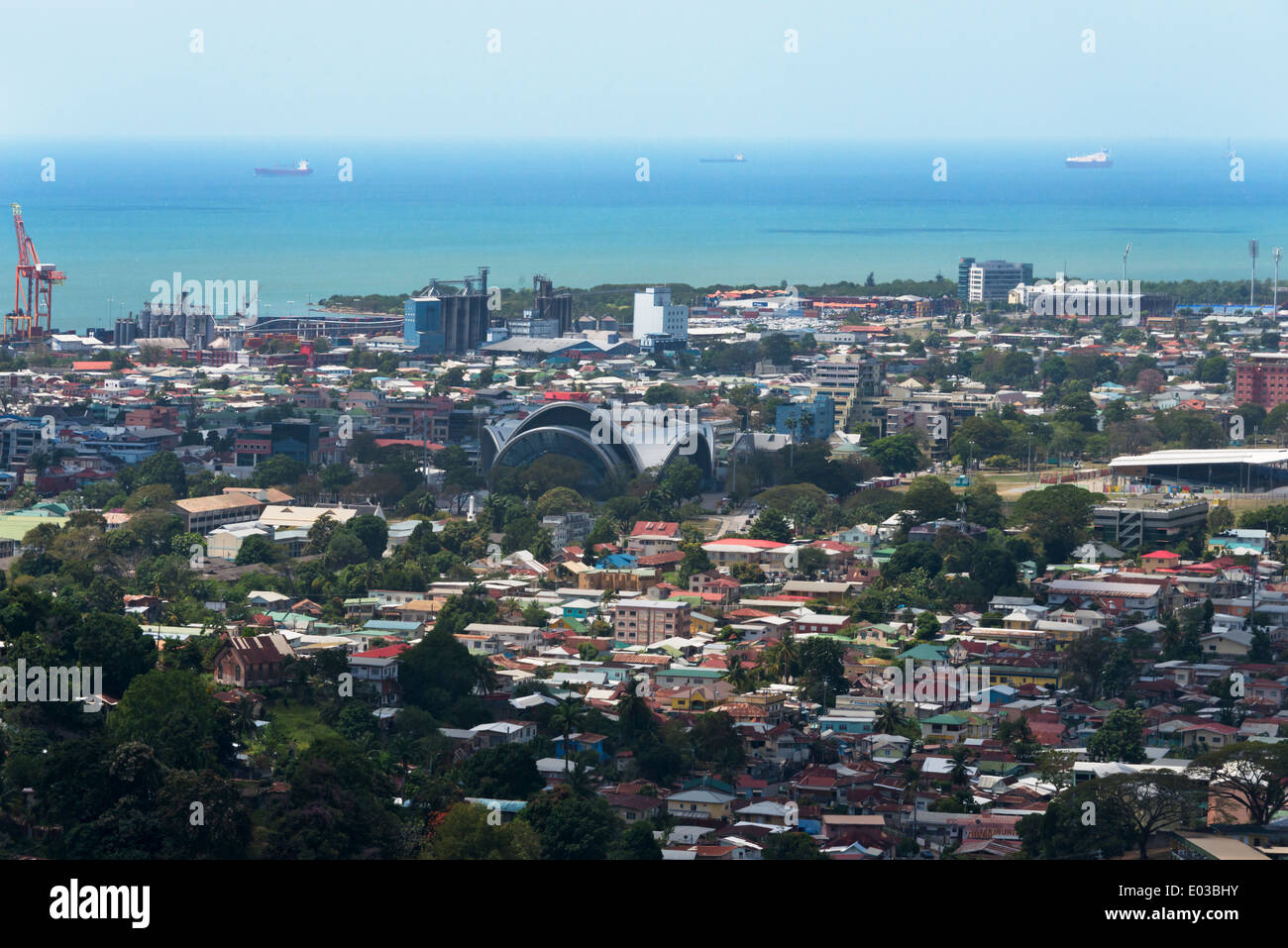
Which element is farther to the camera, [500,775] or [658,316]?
[658,316]

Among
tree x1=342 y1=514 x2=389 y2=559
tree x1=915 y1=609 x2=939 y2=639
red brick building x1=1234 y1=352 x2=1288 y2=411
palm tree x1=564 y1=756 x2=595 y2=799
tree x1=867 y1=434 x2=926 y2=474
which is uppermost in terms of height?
red brick building x1=1234 y1=352 x2=1288 y2=411

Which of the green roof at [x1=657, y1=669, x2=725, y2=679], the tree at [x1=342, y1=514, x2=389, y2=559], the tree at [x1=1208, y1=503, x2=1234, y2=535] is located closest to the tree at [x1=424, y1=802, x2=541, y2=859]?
the green roof at [x1=657, y1=669, x2=725, y2=679]

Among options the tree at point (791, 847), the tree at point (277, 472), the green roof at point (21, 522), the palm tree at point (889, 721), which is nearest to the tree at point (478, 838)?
the tree at point (791, 847)

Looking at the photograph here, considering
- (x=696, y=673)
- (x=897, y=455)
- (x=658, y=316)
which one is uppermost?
(x=658, y=316)

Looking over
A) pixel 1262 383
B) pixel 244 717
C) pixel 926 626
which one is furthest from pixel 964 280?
pixel 244 717

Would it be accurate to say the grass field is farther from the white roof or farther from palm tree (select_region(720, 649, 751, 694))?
the white roof

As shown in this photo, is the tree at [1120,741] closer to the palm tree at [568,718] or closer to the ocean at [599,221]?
the palm tree at [568,718]

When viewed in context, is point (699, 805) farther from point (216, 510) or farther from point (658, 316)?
point (658, 316)
